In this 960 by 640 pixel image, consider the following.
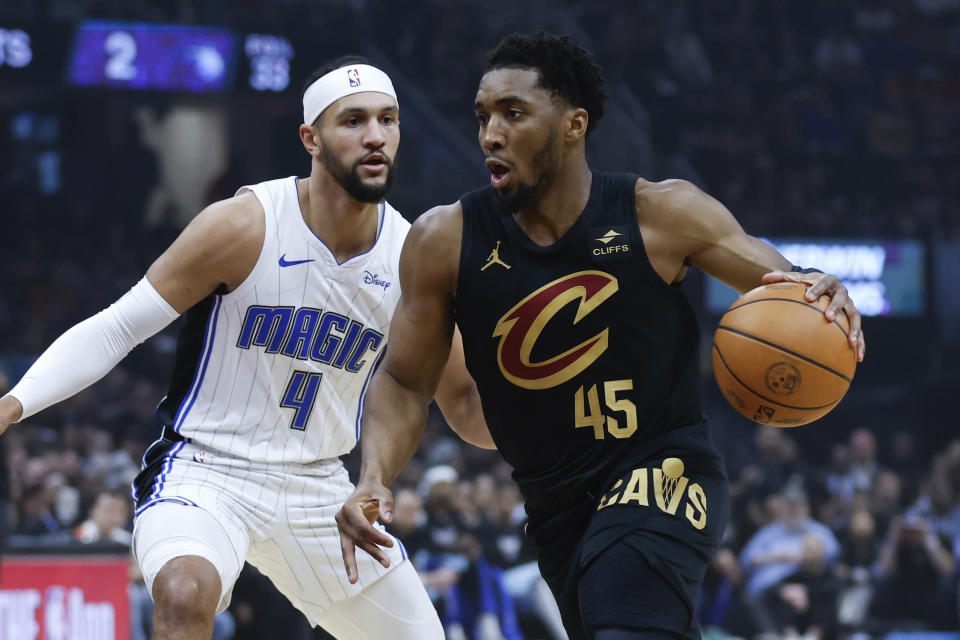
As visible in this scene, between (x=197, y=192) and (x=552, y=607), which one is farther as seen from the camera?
(x=197, y=192)

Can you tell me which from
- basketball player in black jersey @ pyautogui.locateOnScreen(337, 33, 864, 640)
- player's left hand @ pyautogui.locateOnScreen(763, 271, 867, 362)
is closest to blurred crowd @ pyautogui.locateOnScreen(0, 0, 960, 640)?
basketball player in black jersey @ pyautogui.locateOnScreen(337, 33, 864, 640)

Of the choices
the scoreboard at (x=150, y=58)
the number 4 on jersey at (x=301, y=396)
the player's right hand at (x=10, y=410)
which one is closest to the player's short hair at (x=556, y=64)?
the number 4 on jersey at (x=301, y=396)

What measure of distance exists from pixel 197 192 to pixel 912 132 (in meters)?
10.7

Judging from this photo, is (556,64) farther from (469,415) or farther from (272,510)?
(272,510)

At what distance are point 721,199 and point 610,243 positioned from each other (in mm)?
13218

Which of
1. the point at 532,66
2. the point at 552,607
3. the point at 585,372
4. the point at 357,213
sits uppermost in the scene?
the point at 532,66

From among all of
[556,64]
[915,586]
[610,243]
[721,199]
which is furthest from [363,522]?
[721,199]

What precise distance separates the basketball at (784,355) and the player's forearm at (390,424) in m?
0.99

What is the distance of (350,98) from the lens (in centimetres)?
455

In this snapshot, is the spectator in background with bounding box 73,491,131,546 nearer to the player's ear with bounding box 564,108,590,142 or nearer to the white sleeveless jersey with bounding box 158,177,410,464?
the white sleeveless jersey with bounding box 158,177,410,464

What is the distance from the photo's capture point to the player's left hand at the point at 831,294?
349 centimetres

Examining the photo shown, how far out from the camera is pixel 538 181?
3.77 m

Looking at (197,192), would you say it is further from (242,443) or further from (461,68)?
(242,443)

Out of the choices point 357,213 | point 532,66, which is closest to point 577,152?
point 532,66
